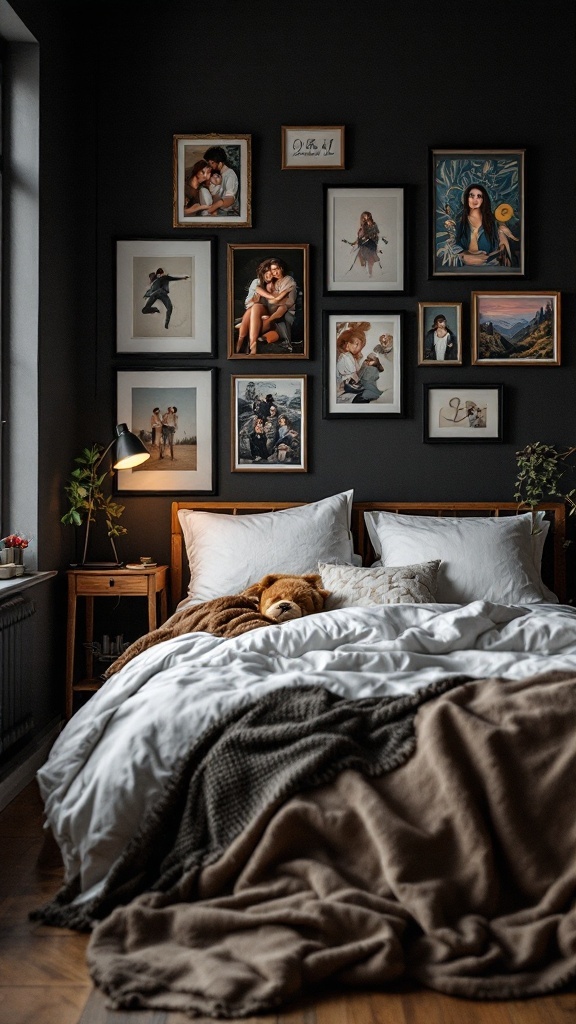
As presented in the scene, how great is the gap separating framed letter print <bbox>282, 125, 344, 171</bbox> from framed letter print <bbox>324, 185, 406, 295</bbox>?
0.40ft

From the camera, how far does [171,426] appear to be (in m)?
4.50

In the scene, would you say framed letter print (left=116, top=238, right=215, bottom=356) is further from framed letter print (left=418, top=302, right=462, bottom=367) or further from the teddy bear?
the teddy bear

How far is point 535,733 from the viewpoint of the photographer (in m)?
2.38

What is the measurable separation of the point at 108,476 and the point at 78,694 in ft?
3.42

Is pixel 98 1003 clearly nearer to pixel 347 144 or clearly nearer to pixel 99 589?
pixel 99 589

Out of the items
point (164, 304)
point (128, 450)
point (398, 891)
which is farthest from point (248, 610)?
point (164, 304)

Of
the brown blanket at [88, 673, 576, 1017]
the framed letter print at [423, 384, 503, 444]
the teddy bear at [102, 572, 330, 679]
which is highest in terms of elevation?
the framed letter print at [423, 384, 503, 444]

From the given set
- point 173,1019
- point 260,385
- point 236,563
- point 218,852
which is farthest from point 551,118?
point 173,1019

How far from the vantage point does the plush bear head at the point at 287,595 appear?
138 inches

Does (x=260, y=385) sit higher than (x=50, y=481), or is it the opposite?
(x=260, y=385)

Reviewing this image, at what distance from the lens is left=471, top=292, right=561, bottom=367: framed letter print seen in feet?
14.6

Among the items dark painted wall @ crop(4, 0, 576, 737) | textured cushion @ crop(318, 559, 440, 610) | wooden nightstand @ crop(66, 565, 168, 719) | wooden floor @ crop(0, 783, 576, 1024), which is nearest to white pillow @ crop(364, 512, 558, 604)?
textured cushion @ crop(318, 559, 440, 610)

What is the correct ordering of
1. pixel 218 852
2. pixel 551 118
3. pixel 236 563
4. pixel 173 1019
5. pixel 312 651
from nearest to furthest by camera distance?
pixel 173 1019, pixel 218 852, pixel 312 651, pixel 236 563, pixel 551 118

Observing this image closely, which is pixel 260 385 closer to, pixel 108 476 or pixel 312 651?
pixel 108 476
